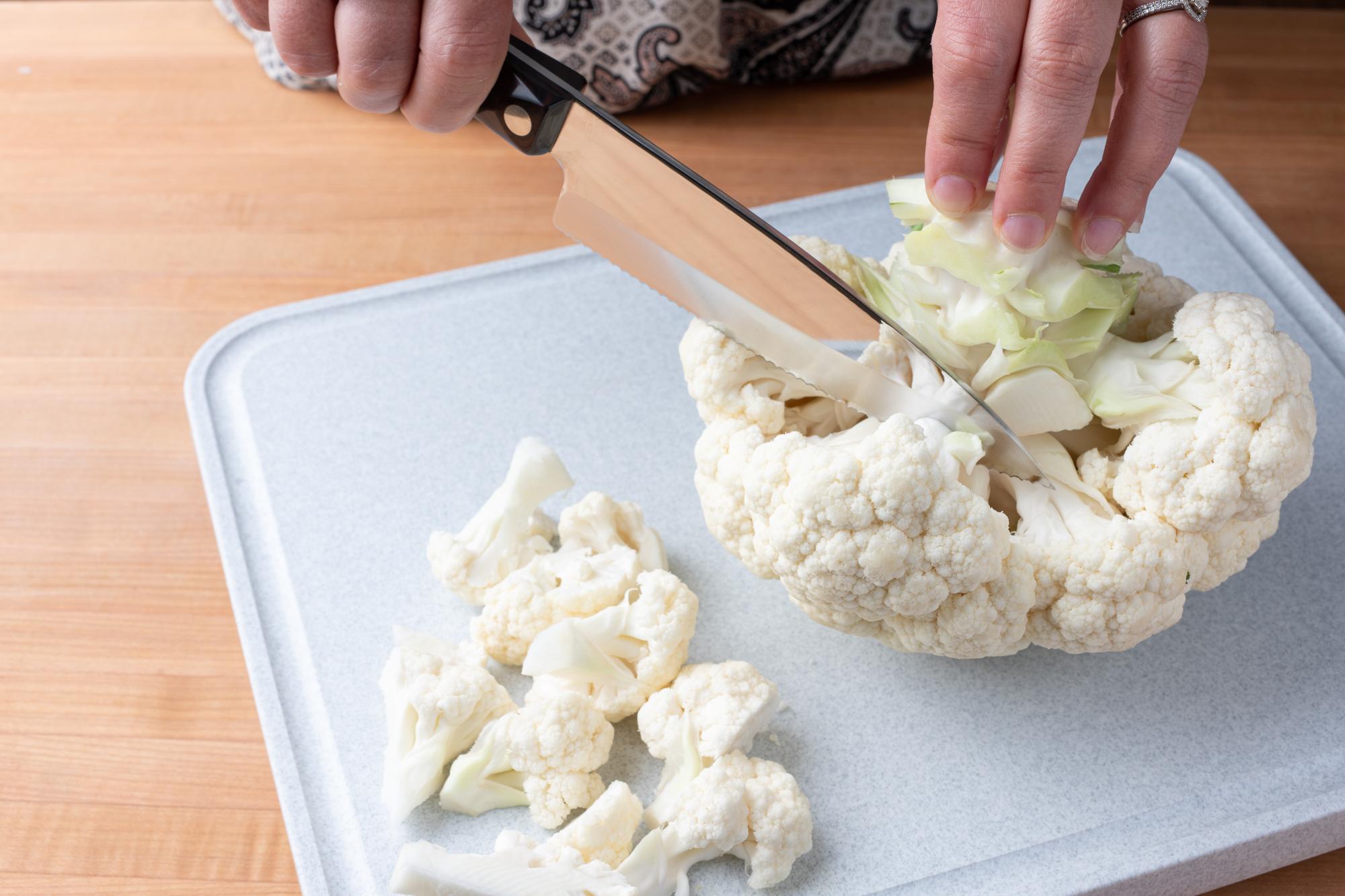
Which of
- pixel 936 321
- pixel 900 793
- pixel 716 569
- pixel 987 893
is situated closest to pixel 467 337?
pixel 716 569

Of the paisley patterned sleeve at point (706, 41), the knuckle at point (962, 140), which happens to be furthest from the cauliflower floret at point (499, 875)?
the paisley patterned sleeve at point (706, 41)

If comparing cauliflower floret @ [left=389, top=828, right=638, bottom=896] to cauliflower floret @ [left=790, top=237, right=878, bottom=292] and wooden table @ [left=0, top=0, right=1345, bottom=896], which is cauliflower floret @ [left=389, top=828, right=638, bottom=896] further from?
cauliflower floret @ [left=790, top=237, right=878, bottom=292]

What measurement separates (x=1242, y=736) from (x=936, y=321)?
46 cm

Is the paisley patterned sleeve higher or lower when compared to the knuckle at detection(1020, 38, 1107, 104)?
lower

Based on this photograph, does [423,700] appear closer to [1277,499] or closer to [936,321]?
[936,321]

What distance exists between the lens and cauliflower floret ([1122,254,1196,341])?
44.1 inches

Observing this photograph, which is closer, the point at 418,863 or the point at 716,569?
the point at 418,863

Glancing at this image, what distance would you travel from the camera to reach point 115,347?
1.46 m

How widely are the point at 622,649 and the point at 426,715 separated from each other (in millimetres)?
181

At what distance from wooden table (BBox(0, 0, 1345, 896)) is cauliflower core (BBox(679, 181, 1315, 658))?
0.33m

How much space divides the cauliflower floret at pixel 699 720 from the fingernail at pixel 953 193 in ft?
1.42

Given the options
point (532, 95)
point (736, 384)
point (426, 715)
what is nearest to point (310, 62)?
point (532, 95)

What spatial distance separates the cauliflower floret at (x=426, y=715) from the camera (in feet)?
3.38

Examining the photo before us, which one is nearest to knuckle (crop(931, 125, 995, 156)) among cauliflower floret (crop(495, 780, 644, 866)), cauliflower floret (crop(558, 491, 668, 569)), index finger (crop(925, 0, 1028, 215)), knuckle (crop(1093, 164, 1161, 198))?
index finger (crop(925, 0, 1028, 215))
